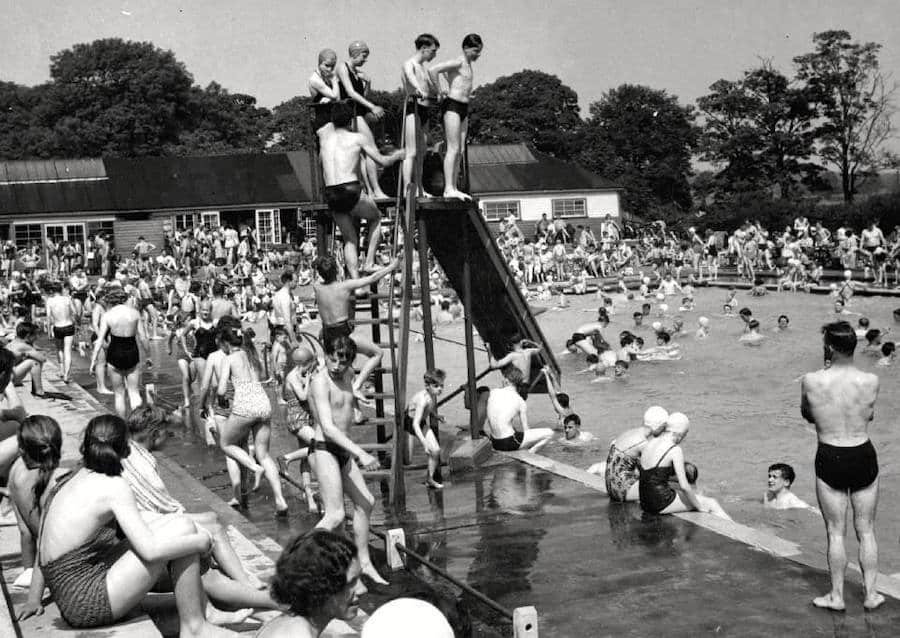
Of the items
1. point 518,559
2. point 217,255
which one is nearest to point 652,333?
point 217,255

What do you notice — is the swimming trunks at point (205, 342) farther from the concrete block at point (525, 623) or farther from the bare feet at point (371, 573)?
the concrete block at point (525, 623)

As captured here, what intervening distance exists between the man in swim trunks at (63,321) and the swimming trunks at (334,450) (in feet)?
37.3

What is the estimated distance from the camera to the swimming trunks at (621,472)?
9.86 m

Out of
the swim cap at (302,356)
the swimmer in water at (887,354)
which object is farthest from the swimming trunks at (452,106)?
the swimmer in water at (887,354)

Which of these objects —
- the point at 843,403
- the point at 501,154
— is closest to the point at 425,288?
the point at 843,403

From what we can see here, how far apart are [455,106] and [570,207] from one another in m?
41.9

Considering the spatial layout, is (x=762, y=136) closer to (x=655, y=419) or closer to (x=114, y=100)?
(x=114, y=100)

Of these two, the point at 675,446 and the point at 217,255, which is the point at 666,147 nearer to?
the point at 217,255

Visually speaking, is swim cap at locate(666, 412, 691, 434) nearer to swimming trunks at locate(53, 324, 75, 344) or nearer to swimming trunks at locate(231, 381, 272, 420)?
swimming trunks at locate(231, 381, 272, 420)

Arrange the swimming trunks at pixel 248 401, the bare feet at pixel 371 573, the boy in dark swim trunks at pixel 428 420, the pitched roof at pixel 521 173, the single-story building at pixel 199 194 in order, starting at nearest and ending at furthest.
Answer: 1. the bare feet at pixel 371 573
2. the swimming trunks at pixel 248 401
3. the boy in dark swim trunks at pixel 428 420
4. the single-story building at pixel 199 194
5. the pitched roof at pixel 521 173

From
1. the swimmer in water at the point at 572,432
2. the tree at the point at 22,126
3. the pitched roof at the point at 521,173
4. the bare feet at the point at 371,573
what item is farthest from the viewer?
the tree at the point at 22,126

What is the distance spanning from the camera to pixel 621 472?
991 cm

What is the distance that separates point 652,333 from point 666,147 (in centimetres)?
4826

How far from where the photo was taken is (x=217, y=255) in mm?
40312
